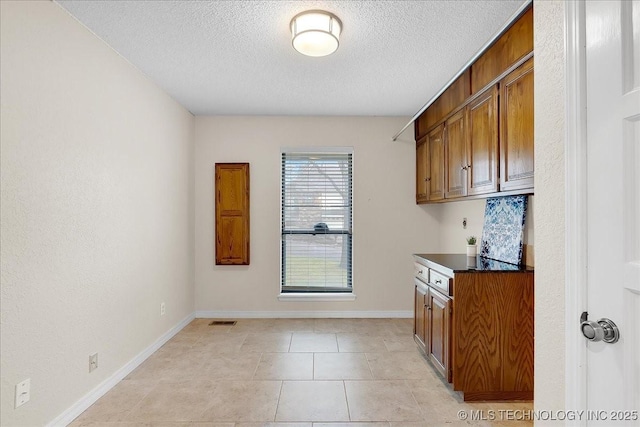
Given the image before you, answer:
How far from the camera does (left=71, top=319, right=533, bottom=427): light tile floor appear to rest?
2.15m

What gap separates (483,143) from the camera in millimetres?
2648

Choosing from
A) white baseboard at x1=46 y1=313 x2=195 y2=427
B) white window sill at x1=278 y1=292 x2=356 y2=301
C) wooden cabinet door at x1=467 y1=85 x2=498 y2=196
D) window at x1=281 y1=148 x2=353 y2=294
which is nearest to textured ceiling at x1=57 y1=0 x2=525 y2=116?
wooden cabinet door at x1=467 y1=85 x2=498 y2=196

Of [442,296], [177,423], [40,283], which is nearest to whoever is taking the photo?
[40,283]

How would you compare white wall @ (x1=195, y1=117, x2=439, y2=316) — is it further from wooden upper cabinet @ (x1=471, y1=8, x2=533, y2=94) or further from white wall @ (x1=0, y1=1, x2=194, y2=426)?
wooden upper cabinet @ (x1=471, y1=8, x2=533, y2=94)

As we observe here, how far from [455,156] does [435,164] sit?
0.52 m

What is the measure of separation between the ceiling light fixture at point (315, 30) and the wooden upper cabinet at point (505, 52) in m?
1.15

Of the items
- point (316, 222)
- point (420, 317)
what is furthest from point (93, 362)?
point (316, 222)

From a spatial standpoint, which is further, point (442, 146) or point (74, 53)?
point (442, 146)

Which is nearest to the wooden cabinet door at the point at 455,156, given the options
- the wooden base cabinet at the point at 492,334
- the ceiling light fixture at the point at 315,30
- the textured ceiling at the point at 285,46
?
the textured ceiling at the point at 285,46

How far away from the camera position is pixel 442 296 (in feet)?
8.43
